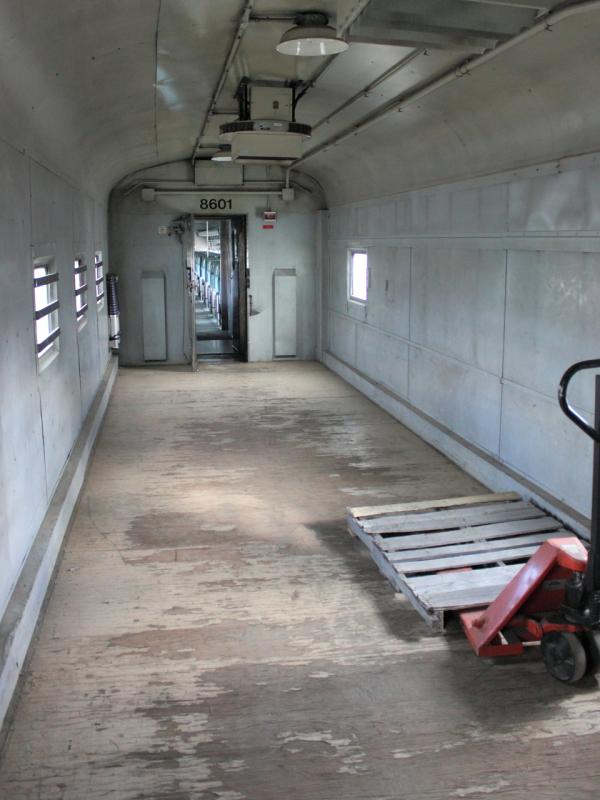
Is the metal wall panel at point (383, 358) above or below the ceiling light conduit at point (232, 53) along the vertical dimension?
below

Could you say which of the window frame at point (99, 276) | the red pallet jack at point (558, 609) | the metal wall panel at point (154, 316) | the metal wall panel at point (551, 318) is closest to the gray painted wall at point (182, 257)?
the metal wall panel at point (154, 316)

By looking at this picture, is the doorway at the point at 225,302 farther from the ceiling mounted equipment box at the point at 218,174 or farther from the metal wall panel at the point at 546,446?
the metal wall panel at the point at 546,446

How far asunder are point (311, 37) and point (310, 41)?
0.09 feet

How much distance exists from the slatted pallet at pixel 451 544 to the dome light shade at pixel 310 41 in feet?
9.97

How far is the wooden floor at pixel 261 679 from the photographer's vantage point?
296 cm

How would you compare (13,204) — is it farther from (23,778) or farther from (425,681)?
(425,681)

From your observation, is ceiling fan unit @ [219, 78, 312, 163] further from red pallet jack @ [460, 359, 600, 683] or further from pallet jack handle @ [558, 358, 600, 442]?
pallet jack handle @ [558, 358, 600, 442]

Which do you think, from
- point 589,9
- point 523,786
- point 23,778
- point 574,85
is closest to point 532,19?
point 589,9

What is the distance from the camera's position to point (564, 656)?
138 inches

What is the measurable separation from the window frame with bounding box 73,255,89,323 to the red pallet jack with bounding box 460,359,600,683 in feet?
16.5

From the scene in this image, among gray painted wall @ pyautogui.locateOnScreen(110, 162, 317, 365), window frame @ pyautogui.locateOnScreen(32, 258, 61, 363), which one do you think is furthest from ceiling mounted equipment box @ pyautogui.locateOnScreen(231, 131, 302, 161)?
gray painted wall @ pyautogui.locateOnScreen(110, 162, 317, 365)

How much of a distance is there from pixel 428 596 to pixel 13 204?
10.3 feet

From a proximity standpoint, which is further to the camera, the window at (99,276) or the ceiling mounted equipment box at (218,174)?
the ceiling mounted equipment box at (218,174)

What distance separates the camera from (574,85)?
15.2 feet
